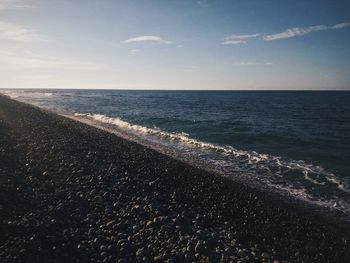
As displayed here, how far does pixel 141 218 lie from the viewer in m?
10.3

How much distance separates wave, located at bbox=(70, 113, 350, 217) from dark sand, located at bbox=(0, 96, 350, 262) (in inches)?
83.5

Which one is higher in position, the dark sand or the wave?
the dark sand

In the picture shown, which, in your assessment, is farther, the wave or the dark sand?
the wave

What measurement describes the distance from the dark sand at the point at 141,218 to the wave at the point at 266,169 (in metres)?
2.12

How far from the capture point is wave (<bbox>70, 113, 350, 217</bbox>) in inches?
629

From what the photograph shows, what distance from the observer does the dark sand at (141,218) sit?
28.0 ft

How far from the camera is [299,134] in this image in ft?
115

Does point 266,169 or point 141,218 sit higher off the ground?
point 141,218

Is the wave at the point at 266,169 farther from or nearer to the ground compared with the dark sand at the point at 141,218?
nearer to the ground

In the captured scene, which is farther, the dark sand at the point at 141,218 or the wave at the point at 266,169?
the wave at the point at 266,169

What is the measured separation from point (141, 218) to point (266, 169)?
12.0 m

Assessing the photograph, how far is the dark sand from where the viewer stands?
8547 mm

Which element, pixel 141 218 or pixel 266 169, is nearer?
pixel 141 218

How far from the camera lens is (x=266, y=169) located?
2006 cm
